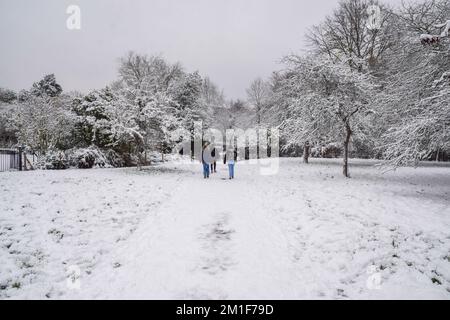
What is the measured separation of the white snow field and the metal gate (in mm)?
9498

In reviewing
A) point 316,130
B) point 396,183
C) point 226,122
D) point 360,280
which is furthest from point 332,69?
point 226,122

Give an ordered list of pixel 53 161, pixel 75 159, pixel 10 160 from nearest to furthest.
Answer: pixel 10 160, pixel 53 161, pixel 75 159

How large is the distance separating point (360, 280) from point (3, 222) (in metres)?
7.74

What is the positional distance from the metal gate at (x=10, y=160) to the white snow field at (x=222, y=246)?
9498mm

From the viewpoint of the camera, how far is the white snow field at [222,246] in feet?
14.9

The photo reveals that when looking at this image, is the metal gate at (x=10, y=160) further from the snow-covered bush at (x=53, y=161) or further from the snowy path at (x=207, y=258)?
the snowy path at (x=207, y=258)

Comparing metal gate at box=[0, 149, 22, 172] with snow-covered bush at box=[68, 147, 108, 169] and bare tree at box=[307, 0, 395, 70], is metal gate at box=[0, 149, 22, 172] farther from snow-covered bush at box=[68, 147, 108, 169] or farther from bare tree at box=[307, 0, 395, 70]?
bare tree at box=[307, 0, 395, 70]

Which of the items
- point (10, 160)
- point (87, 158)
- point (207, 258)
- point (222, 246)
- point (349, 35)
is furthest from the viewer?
point (349, 35)

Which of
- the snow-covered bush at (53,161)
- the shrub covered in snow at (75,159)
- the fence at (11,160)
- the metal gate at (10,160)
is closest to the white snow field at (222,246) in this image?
the fence at (11,160)

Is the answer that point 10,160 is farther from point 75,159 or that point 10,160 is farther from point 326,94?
point 326,94

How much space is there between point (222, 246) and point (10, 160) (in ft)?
61.6

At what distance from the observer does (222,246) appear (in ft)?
19.9

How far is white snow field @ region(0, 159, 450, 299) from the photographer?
178 inches

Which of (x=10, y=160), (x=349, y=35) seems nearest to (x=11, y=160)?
(x=10, y=160)
